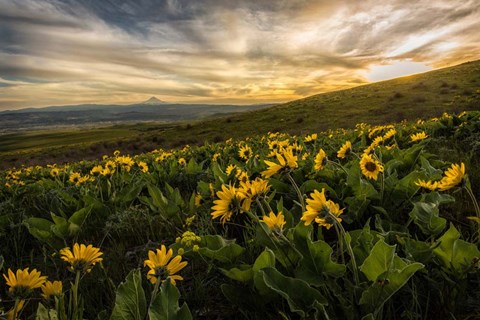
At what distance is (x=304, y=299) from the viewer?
4.85ft

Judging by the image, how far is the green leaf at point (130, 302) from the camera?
1.42 meters

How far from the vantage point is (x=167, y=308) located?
53.1 inches

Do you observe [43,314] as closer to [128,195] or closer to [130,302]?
[130,302]

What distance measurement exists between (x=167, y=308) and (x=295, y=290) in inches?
21.5

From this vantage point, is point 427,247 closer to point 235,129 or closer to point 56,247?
point 56,247

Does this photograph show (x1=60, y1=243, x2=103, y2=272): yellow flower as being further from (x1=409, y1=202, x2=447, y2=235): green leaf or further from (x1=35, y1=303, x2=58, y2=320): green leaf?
(x1=409, y1=202, x2=447, y2=235): green leaf

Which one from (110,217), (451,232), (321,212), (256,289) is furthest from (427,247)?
(110,217)

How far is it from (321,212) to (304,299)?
39 cm

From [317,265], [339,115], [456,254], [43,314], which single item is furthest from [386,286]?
[339,115]

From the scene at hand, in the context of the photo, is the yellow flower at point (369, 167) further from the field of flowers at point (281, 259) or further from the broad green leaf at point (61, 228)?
the broad green leaf at point (61, 228)

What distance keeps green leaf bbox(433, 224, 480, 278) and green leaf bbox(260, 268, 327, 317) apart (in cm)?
64

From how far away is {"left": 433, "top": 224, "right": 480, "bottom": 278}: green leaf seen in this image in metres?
1.55

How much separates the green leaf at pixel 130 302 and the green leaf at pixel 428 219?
61.9 inches

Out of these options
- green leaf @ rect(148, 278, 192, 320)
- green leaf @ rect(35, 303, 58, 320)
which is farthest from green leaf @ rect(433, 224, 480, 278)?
green leaf @ rect(35, 303, 58, 320)
